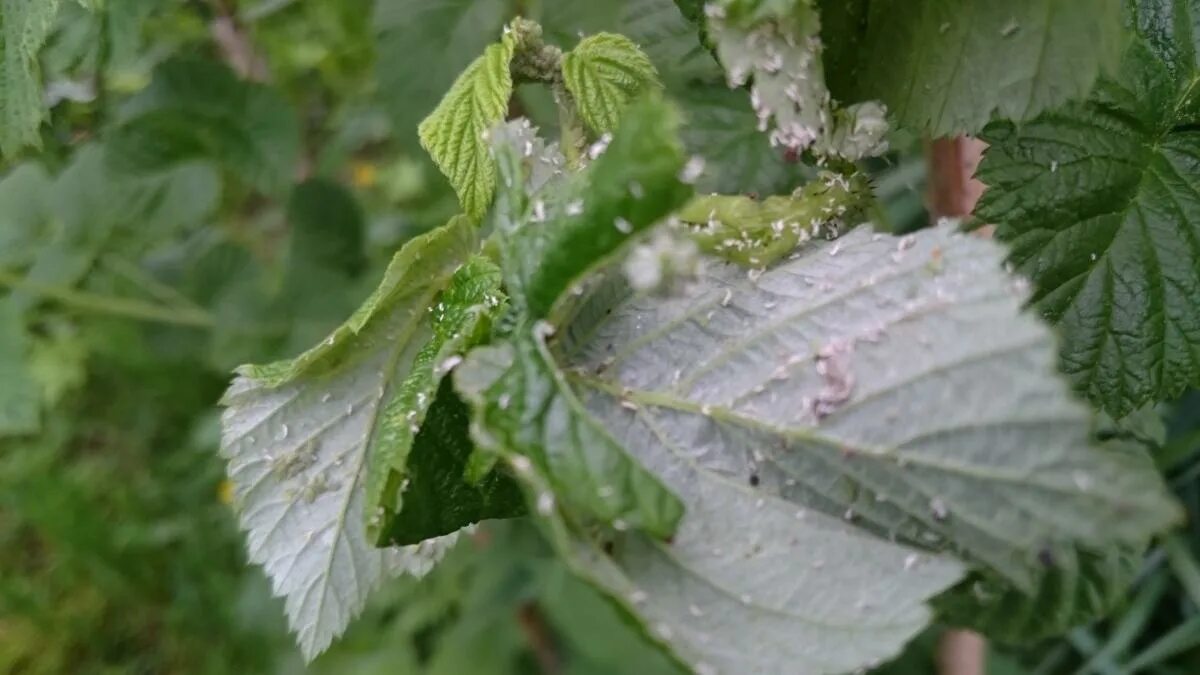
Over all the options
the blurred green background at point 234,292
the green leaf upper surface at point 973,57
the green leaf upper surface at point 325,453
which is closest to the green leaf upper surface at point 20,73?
the blurred green background at point 234,292

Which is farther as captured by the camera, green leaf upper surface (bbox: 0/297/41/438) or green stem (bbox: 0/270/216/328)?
green stem (bbox: 0/270/216/328)

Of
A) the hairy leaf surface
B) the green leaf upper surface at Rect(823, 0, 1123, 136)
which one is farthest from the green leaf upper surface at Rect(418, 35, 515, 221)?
the hairy leaf surface

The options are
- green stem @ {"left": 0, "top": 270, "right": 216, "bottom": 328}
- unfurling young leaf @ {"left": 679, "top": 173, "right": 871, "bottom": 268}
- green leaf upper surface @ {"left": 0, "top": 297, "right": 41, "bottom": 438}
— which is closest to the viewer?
unfurling young leaf @ {"left": 679, "top": 173, "right": 871, "bottom": 268}

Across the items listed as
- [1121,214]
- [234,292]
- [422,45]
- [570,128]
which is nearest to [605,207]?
[570,128]

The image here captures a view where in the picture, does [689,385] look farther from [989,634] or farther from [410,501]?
[989,634]

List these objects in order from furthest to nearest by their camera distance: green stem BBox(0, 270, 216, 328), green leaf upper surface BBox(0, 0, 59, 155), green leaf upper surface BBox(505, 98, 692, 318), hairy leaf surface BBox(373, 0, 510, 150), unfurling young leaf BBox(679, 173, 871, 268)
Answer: green stem BBox(0, 270, 216, 328) → hairy leaf surface BBox(373, 0, 510, 150) → green leaf upper surface BBox(0, 0, 59, 155) → unfurling young leaf BBox(679, 173, 871, 268) → green leaf upper surface BBox(505, 98, 692, 318)

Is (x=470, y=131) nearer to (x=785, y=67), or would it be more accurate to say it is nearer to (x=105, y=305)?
(x=785, y=67)

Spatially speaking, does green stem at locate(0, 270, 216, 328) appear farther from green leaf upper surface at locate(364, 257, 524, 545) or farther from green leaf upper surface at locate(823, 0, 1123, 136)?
green leaf upper surface at locate(823, 0, 1123, 136)
